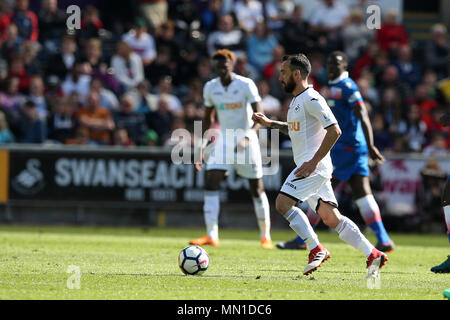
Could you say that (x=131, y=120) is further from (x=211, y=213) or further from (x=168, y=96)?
(x=211, y=213)

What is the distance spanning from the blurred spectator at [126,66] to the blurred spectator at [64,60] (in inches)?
38.2

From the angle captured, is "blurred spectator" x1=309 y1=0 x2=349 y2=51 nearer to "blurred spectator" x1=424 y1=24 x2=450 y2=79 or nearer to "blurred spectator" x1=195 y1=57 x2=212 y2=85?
"blurred spectator" x1=424 y1=24 x2=450 y2=79

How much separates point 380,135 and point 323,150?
33.0 feet

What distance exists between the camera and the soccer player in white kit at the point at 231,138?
12.5 m

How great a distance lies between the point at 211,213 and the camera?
12.8 metres

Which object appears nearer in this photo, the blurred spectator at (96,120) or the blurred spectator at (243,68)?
the blurred spectator at (96,120)

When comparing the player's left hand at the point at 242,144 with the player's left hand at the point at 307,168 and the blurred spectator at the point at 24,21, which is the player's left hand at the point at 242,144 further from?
the blurred spectator at the point at 24,21

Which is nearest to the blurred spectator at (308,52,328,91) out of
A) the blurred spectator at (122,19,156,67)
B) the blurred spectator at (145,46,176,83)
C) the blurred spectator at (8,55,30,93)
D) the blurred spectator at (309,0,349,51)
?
the blurred spectator at (309,0,349,51)

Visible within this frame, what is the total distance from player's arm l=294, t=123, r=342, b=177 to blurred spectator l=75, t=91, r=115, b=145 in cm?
1001

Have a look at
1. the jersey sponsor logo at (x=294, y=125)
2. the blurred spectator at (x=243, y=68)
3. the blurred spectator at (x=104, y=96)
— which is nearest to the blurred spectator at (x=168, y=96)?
the blurred spectator at (x=104, y=96)

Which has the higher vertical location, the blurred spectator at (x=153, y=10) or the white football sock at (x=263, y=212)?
the blurred spectator at (x=153, y=10)

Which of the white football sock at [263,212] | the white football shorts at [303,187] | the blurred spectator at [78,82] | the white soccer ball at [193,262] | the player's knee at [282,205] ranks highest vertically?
the blurred spectator at [78,82]
